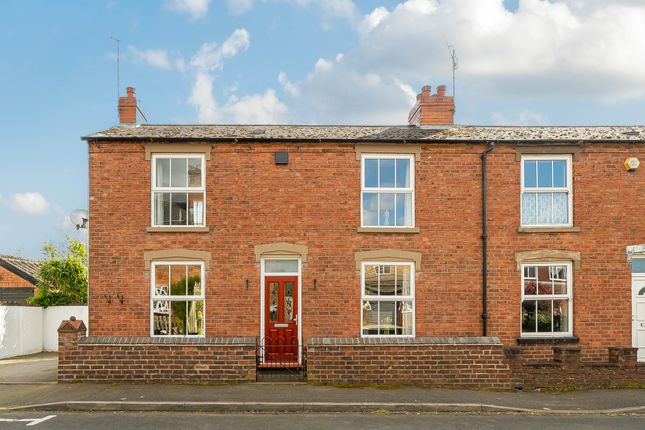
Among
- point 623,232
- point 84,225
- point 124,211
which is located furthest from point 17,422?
point 623,232

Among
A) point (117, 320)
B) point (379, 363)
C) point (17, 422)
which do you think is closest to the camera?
point (17, 422)

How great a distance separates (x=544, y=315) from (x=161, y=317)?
9178 mm

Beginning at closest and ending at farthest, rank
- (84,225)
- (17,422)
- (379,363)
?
(17,422), (379,363), (84,225)

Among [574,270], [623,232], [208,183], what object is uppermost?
[208,183]

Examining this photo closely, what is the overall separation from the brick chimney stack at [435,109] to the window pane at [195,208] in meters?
6.10

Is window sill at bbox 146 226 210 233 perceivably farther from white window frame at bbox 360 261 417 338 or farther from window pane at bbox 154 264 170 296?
white window frame at bbox 360 261 417 338

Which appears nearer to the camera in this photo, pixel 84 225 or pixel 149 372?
pixel 149 372

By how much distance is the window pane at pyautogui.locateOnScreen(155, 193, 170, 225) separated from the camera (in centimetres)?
1501

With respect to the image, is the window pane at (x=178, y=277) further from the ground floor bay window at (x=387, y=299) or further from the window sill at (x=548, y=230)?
the window sill at (x=548, y=230)

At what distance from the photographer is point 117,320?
14.6m

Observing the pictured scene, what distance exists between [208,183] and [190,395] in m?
5.12

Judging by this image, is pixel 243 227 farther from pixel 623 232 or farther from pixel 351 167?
pixel 623 232

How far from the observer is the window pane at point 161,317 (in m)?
14.7

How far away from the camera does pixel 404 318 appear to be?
1500 cm
